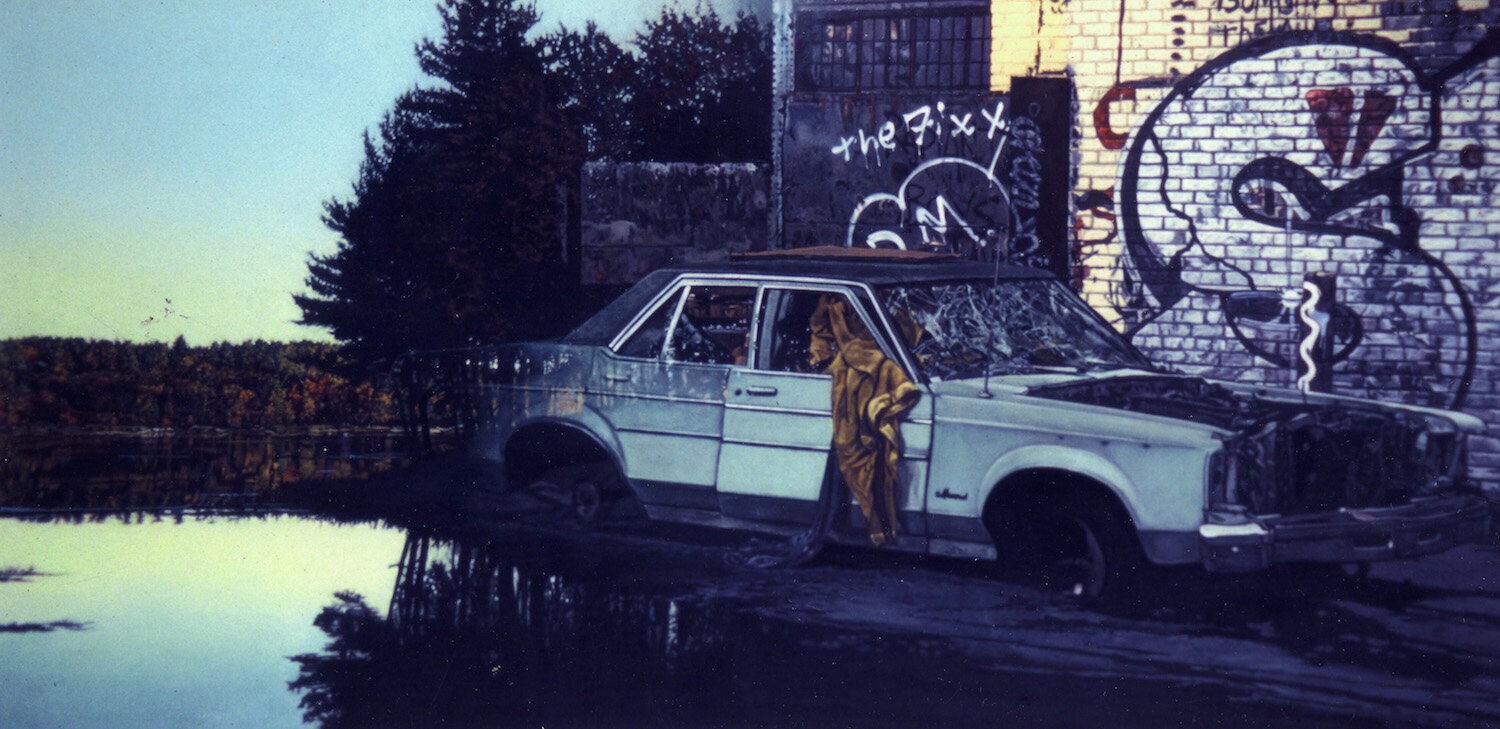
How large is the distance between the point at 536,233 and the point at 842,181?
2326 mm

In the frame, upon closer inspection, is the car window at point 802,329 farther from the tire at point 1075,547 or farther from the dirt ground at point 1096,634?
the tire at point 1075,547

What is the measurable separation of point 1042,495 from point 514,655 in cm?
232

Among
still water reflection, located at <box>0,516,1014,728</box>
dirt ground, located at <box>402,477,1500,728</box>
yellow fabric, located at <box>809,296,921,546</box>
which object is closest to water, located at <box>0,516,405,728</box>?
still water reflection, located at <box>0,516,1014,728</box>

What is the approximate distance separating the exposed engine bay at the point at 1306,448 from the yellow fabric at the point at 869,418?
656 mm

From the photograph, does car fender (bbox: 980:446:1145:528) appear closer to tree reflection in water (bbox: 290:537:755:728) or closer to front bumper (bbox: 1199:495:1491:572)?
front bumper (bbox: 1199:495:1491:572)

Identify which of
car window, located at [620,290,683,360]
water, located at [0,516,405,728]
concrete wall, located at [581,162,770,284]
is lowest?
water, located at [0,516,405,728]

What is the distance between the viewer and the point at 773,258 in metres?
6.75

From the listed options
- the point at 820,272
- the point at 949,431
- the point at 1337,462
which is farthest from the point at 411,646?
the point at 1337,462

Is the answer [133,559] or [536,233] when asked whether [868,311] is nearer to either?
[536,233]

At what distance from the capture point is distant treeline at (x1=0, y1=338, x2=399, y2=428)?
25.0 ft

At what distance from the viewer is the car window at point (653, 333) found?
625 cm

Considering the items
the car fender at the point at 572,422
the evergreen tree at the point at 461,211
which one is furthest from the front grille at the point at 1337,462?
the evergreen tree at the point at 461,211

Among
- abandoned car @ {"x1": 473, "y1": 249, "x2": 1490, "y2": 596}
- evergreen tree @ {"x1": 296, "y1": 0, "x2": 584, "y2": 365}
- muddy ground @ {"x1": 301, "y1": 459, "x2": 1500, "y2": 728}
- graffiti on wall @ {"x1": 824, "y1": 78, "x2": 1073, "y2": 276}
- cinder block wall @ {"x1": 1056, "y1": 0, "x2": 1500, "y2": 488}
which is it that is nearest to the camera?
muddy ground @ {"x1": 301, "y1": 459, "x2": 1500, "y2": 728}

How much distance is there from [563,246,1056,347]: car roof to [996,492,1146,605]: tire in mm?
1339
